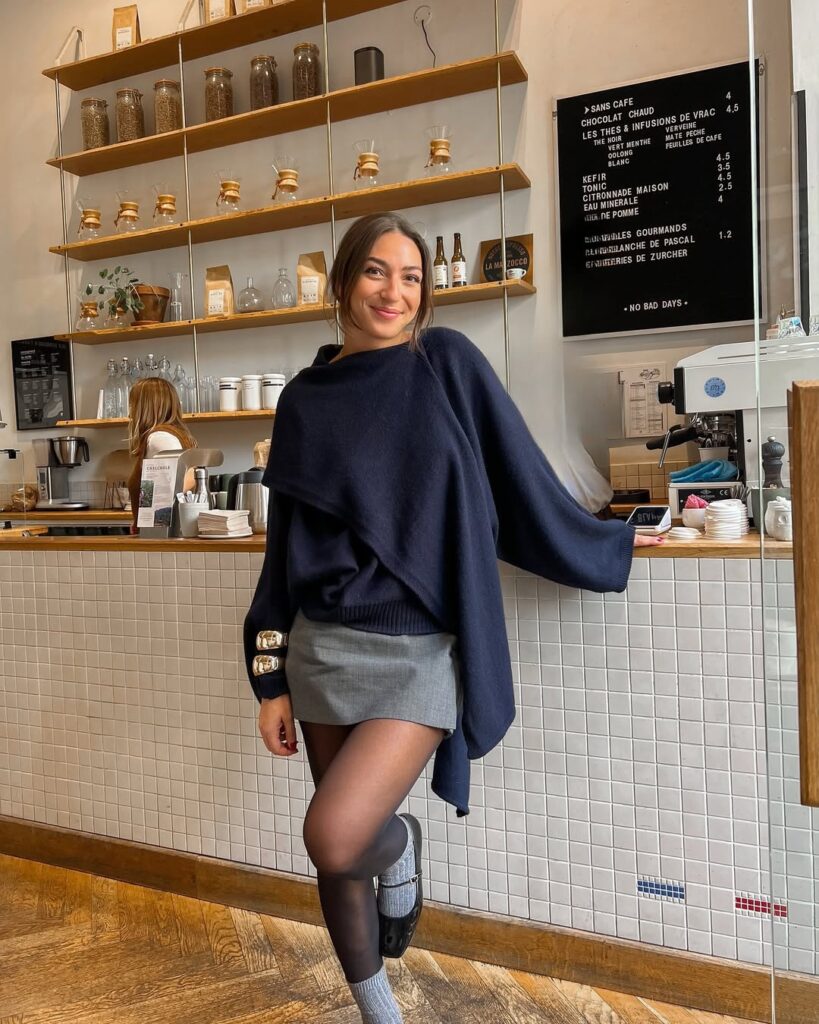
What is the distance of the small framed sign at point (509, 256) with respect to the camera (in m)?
3.54

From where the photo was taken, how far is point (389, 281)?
54.6 inches

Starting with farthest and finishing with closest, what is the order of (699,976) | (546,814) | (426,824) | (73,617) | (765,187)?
(73,617), (426,824), (546,814), (699,976), (765,187)

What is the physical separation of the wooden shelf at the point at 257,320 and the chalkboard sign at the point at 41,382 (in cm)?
16

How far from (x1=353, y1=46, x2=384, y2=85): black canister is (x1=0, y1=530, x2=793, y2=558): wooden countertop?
7.98ft

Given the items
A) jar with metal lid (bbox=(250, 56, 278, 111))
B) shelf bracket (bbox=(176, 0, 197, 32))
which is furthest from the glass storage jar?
shelf bracket (bbox=(176, 0, 197, 32))

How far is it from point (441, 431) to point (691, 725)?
2.59 ft

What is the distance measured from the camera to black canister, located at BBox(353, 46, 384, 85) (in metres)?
3.62

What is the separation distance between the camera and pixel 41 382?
15.3 feet

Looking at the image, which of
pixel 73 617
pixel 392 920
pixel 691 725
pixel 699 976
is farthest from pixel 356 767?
pixel 73 617

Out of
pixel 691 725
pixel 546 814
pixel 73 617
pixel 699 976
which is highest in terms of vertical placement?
pixel 73 617

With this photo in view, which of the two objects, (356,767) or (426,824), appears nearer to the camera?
(356,767)

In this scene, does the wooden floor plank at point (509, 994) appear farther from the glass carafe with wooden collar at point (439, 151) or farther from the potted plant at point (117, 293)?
the potted plant at point (117, 293)

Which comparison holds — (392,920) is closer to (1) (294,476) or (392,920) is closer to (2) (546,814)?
(2) (546,814)

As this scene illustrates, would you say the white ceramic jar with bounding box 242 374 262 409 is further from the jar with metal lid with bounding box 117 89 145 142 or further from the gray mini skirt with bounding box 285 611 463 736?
the gray mini skirt with bounding box 285 611 463 736
